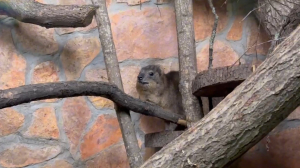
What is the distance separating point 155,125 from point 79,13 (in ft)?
1.72

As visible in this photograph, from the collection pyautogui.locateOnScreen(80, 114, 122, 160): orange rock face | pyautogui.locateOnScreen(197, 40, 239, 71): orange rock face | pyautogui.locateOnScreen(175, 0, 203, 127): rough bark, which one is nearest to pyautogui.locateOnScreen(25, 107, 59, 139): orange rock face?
pyautogui.locateOnScreen(80, 114, 122, 160): orange rock face

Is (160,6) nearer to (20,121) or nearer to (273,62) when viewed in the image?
(20,121)

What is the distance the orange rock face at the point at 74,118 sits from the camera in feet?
5.56

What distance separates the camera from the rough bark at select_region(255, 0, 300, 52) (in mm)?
1416

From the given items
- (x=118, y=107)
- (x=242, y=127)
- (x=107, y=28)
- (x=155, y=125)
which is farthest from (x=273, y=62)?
(x=155, y=125)

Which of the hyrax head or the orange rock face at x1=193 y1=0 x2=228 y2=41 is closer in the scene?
the hyrax head

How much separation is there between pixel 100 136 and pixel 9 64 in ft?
1.38

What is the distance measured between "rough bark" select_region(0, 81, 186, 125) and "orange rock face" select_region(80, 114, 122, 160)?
11.5 inches

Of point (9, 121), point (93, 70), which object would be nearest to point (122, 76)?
point (93, 70)

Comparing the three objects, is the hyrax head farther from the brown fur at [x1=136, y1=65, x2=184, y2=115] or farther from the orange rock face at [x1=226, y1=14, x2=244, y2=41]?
the orange rock face at [x1=226, y1=14, x2=244, y2=41]

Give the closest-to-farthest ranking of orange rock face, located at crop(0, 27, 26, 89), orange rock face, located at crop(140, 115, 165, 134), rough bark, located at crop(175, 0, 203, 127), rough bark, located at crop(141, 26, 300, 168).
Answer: rough bark, located at crop(141, 26, 300, 168) < rough bark, located at crop(175, 0, 203, 127) < orange rock face, located at crop(0, 27, 26, 89) < orange rock face, located at crop(140, 115, 165, 134)

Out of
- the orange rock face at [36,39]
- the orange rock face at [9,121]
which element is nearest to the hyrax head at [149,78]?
the orange rock face at [36,39]

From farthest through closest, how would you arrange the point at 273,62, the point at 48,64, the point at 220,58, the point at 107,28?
the point at 220,58
the point at 48,64
the point at 107,28
the point at 273,62

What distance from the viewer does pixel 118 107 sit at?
4.81ft
